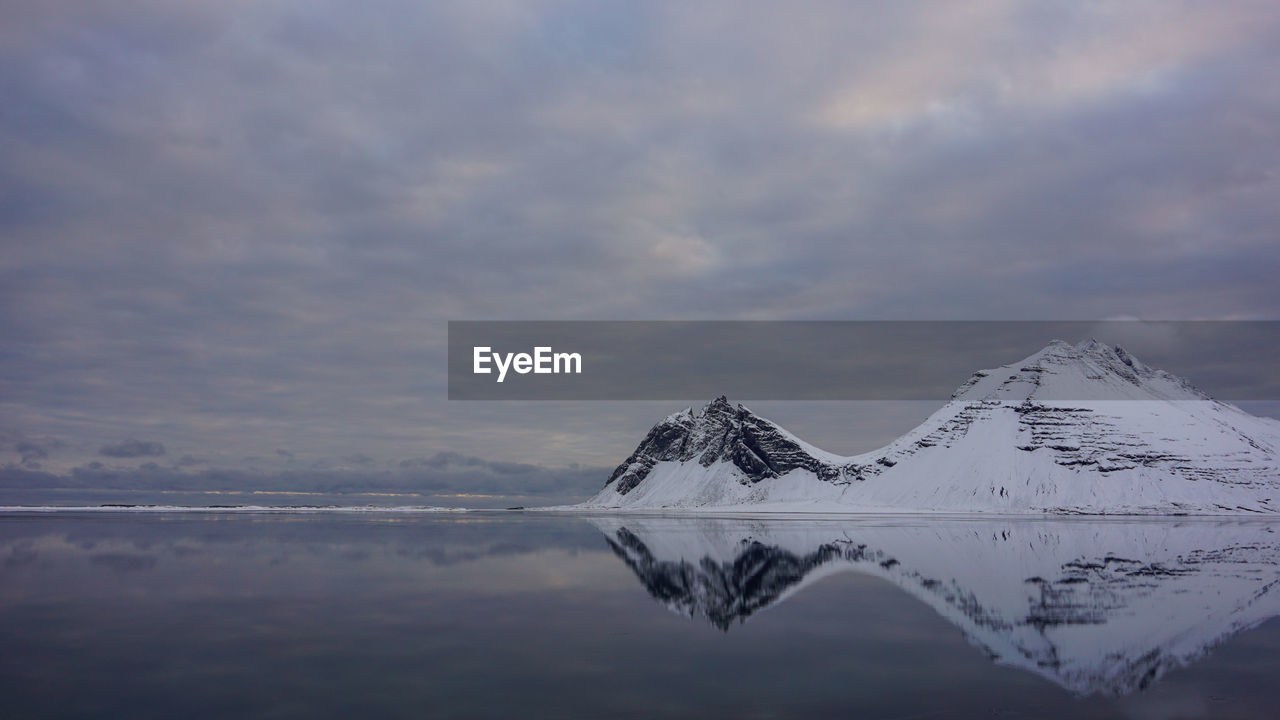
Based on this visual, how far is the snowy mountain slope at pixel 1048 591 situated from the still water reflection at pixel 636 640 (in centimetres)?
21

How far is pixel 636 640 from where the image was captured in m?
31.4

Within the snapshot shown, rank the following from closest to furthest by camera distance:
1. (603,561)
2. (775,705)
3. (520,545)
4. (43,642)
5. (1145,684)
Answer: (775,705) → (1145,684) → (43,642) → (603,561) → (520,545)

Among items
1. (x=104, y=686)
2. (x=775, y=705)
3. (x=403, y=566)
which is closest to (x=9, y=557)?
(x=403, y=566)

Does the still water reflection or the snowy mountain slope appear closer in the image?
the still water reflection

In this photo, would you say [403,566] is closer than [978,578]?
No

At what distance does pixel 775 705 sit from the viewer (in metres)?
21.8

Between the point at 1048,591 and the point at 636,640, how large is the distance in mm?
29540

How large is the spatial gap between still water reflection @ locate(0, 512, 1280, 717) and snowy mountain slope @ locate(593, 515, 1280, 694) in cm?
21

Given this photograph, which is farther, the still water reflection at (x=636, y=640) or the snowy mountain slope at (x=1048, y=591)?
the snowy mountain slope at (x=1048, y=591)

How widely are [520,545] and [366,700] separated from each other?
6495cm

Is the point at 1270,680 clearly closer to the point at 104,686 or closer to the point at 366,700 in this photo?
the point at 366,700

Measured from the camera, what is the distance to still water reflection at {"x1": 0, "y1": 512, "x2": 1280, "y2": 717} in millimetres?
22250

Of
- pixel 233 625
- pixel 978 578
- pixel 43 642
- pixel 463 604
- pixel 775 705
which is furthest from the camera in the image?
pixel 978 578

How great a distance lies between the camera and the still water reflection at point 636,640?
73.0ft
